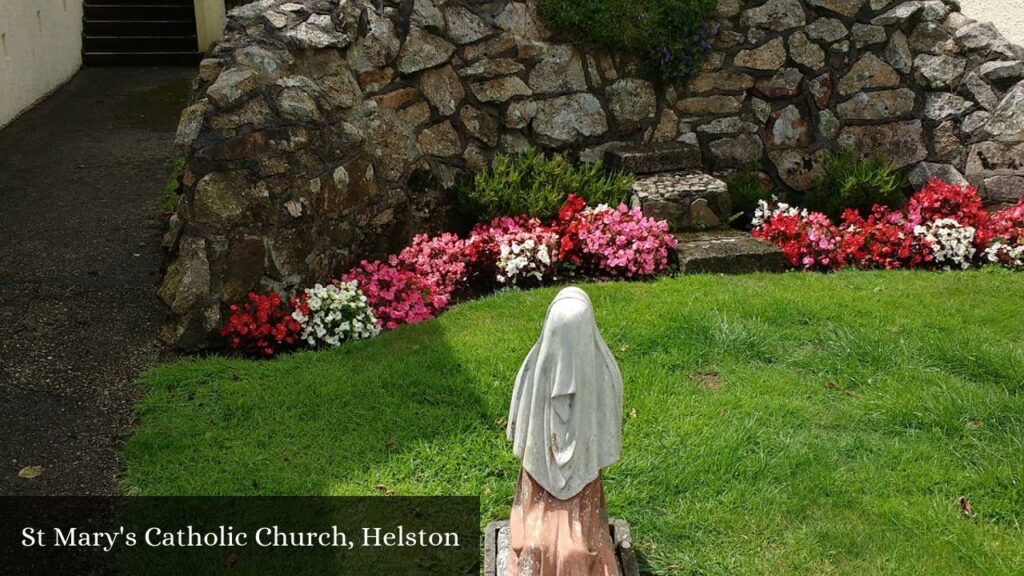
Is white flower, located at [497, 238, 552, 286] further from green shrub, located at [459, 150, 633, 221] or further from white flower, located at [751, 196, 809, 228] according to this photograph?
white flower, located at [751, 196, 809, 228]

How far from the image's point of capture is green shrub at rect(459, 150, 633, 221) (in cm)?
754

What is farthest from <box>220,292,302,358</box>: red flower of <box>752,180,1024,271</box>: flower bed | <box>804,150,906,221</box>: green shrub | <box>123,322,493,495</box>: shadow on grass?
<box>804,150,906,221</box>: green shrub

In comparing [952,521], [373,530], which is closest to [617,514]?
[373,530]

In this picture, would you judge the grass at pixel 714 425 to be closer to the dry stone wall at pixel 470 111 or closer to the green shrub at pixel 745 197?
the dry stone wall at pixel 470 111

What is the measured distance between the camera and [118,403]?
5.38 m

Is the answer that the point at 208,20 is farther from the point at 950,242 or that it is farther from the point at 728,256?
the point at 950,242

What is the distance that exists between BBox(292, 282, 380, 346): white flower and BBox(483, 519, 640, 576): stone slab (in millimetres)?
2358

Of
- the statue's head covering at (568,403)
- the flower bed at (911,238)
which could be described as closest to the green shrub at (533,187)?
the flower bed at (911,238)

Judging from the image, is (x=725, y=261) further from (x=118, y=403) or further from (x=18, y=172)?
(x=18, y=172)

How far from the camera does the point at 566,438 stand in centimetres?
327

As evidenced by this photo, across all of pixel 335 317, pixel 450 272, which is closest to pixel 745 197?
pixel 450 272

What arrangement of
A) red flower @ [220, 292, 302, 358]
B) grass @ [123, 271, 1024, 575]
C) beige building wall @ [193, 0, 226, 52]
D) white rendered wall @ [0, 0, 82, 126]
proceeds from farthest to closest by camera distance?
beige building wall @ [193, 0, 226, 52] < white rendered wall @ [0, 0, 82, 126] < red flower @ [220, 292, 302, 358] < grass @ [123, 271, 1024, 575]

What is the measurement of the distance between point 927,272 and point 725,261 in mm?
Answer: 1570

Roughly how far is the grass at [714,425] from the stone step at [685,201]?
1229mm
